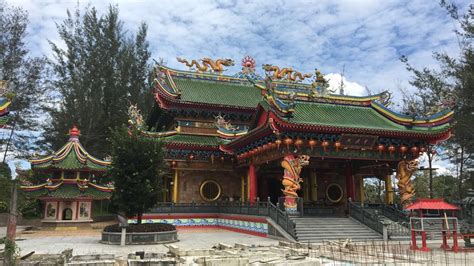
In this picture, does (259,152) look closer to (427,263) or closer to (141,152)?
(141,152)

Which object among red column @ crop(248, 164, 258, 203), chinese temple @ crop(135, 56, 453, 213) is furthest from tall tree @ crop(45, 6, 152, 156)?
red column @ crop(248, 164, 258, 203)

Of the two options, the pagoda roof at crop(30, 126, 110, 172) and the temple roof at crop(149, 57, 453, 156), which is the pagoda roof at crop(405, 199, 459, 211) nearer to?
the temple roof at crop(149, 57, 453, 156)

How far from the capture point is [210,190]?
84.7 feet

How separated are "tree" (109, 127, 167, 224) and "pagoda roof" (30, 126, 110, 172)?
27.6 feet

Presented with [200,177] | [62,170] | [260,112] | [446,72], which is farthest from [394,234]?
[62,170]

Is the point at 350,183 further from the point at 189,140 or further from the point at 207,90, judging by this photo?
the point at 207,90

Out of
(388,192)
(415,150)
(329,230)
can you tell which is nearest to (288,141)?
(329,230)

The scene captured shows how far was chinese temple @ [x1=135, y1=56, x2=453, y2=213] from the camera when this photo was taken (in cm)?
1800

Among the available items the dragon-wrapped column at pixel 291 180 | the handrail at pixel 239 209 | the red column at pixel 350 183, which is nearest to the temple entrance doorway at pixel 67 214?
the handrail at pixel 239 209

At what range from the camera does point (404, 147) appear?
19.4 m

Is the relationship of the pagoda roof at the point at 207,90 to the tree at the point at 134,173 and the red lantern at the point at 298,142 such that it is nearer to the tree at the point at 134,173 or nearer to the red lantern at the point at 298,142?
the red lantern at the point at 298,142

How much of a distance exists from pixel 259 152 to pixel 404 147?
7252mm

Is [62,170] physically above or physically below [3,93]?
below

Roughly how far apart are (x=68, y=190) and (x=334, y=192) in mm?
16816
